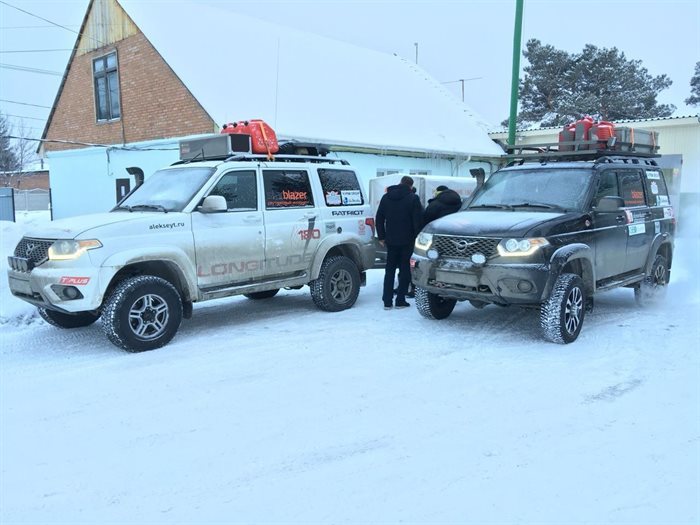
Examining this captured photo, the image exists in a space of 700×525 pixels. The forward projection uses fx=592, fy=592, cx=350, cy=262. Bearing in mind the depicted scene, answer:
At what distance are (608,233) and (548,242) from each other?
128 centimetres

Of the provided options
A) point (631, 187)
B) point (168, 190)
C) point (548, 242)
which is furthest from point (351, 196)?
point (631, 187)

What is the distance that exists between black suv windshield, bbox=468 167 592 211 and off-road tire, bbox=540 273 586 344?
911mm

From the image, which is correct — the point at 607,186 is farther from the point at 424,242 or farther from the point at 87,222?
the point at 87,222

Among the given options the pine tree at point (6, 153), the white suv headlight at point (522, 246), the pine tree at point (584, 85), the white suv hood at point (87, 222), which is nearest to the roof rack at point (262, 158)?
the white suv hood at point (87, 222)

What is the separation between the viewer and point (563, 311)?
604 cm

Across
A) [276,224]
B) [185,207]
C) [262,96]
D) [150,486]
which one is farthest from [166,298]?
[262,96]

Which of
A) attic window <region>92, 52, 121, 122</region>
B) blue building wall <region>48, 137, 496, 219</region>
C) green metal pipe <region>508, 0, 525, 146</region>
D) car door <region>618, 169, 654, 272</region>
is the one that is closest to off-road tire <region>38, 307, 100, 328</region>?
car door <region>618, 169, 654, 272</region>

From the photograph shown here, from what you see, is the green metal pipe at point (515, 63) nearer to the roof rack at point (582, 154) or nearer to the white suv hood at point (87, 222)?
the roof rack at point (582, 154)

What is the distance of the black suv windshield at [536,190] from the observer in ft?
21.9

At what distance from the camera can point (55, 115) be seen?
20703mm

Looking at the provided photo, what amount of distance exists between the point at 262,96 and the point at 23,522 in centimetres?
1420

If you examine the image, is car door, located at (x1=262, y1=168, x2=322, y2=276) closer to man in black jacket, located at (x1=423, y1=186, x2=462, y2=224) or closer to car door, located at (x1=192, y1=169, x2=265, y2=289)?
car door, located at (x1=192, y1=169, x2=265, y2=289)

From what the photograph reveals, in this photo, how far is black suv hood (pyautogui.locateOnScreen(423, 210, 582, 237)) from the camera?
19.9ft

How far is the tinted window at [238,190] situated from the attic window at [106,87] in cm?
1290
